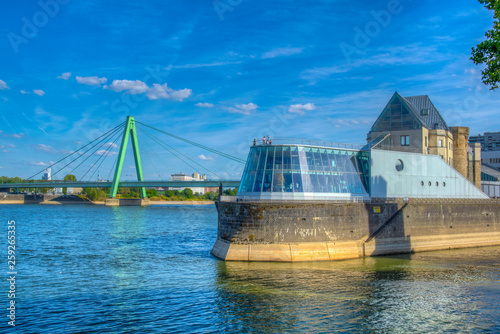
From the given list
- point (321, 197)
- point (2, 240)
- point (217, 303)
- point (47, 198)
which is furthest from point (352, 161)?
point (47, 198)

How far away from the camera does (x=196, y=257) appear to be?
3347cm

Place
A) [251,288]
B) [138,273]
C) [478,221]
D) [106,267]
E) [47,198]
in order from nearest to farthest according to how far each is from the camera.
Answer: [251,288], [138,273], [106,267], [478,221], [47,198]

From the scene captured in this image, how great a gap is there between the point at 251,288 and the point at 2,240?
105 feet

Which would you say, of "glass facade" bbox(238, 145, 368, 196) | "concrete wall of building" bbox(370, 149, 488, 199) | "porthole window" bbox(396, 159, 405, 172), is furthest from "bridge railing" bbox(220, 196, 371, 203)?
"porthole window" bbox(396, 159, 405, 172)

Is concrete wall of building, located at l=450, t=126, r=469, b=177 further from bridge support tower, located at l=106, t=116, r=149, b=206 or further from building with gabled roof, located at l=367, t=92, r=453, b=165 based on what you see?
bridge support tower, located at l=106, t=116, r=149, b=206

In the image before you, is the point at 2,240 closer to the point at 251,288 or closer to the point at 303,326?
the point at 251,288

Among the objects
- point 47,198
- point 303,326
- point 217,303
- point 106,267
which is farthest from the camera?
point 47,198

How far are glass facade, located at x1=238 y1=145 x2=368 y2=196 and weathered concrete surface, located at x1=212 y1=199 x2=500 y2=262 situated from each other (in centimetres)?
277

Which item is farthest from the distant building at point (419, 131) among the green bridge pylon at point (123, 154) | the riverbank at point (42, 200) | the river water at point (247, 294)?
the riverbank at point (42, 200)

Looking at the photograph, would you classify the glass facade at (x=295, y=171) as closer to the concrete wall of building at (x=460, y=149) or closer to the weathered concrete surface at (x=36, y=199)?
the concrete wall of building at (x=460, y=149)

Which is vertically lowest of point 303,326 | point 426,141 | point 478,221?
point 303,326

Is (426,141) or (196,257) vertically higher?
(426,141)

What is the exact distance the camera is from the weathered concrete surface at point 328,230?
2991 centimetres

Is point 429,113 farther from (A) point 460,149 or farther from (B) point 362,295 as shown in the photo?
(B) point 362,295
